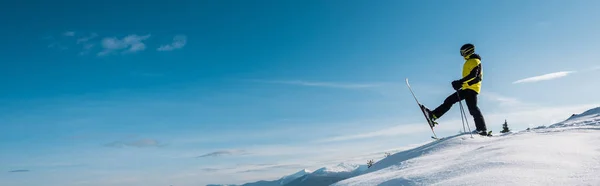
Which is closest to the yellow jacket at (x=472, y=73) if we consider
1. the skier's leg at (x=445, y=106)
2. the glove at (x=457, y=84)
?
the glove at (x=457, y=84)

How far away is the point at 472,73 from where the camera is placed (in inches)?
456

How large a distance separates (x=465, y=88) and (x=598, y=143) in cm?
495

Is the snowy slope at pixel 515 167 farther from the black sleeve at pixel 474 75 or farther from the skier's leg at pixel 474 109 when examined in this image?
the black sleeve at pixel 474 75

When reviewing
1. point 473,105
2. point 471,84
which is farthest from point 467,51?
point 473,105

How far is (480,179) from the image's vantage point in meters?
4.92

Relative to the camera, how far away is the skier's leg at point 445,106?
12243 mm

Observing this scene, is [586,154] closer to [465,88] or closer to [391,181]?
[391,181]

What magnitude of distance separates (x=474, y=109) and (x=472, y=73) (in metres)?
1.05

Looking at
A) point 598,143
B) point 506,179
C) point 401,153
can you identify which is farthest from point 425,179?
point 401,153

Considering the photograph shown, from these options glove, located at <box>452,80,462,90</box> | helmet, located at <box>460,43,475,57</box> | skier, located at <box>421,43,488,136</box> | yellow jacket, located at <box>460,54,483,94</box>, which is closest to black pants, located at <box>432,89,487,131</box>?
skier, located at <box>421,43,488,136</box>

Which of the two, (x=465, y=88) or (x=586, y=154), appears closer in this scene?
(x=586, y=154)

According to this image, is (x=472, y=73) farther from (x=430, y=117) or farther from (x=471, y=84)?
(x=430, y=117)

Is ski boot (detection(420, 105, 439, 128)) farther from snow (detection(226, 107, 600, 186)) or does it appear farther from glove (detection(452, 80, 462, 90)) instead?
snow (detection(226, 107, 600, 186))

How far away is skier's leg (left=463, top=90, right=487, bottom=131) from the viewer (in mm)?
11734
